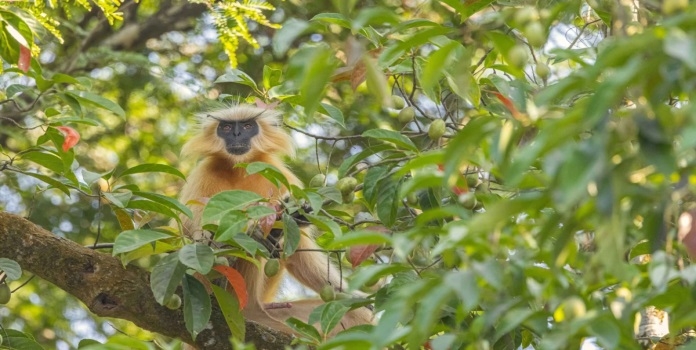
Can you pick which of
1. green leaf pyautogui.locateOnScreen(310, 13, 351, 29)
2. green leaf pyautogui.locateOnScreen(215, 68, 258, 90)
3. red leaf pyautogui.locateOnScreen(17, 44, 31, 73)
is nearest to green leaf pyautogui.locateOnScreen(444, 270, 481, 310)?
green leaf pyautogui.locateOnScreen(310, 13, 351, 29)

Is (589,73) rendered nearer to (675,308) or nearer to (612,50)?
(612,50)

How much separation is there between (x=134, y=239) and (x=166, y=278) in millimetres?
179

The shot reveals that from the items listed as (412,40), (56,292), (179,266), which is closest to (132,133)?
(56,292)

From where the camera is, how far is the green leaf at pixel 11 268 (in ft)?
11.5

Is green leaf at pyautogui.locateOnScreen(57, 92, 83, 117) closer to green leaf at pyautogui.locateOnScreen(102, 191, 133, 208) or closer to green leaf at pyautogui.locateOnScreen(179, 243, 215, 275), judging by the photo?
green leaf at pyautogui.locateOnScreen(102, 191, 133, 208)

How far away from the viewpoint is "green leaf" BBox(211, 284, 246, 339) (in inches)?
145

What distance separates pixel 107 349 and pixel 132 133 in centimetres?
607

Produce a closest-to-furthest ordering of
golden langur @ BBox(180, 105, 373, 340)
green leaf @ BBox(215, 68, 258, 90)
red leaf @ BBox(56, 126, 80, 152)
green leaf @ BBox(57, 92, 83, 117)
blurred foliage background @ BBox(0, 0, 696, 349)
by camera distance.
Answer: blurred foliage background @ BBox(0, 0, 696, 349), red leaf @ BBox(56, 126, 80, 152), green leaf @ BBox(57, 92, 83, 117), green leaf @ BBox(215, 68, 258, 90), golden langur @ BBox(180, 105, 373, 340)

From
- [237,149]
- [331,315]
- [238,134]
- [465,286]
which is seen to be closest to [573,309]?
[465,286]

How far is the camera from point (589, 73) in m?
1.66

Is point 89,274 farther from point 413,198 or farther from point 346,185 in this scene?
point 413,198

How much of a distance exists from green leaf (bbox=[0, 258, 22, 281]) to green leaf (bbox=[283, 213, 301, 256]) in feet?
2.95

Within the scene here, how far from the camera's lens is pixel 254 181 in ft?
18.4

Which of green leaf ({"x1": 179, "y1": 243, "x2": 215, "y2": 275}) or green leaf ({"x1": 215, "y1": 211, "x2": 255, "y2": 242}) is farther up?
green leaf ({"x1": 215, "y1": 211, "x2": 255, "y2": 242})
